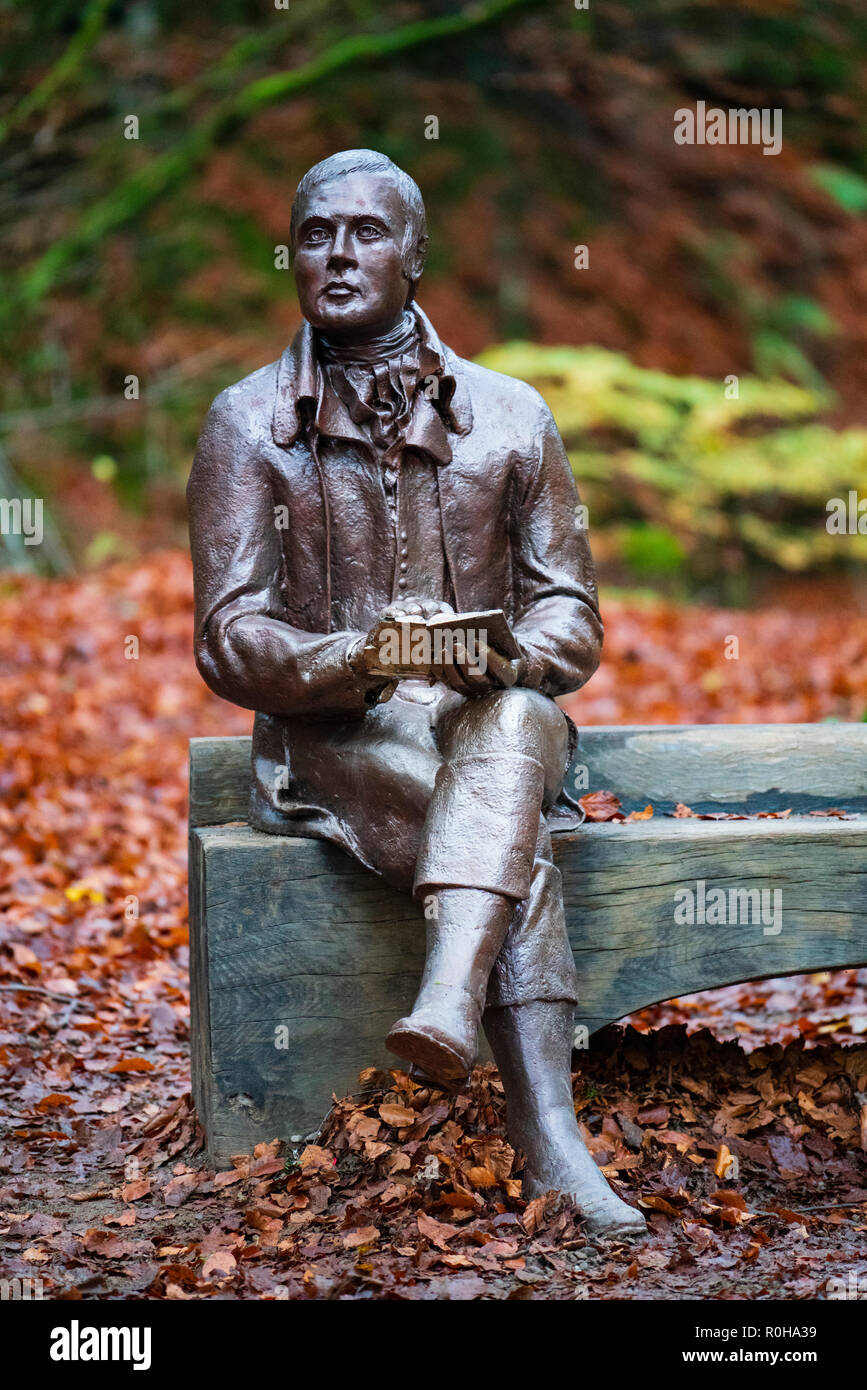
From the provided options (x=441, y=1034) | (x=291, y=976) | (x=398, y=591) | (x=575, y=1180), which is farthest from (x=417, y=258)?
(x=575, y=1180)

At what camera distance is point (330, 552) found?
148 inches

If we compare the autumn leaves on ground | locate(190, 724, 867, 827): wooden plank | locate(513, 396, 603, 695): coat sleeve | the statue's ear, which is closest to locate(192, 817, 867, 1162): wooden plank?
the autumn leaves on ground

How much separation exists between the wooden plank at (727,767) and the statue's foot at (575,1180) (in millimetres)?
1512

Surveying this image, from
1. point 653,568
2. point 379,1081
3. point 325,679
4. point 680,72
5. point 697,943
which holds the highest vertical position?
point 680,72

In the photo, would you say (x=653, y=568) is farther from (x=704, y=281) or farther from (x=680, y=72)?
(x=680, y=72)

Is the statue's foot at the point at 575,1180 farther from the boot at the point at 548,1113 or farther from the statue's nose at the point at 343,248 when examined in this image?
the statue's nose at the point at 343,248

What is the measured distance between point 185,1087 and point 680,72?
1157cm

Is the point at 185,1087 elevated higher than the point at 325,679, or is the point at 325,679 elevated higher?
the point at 325,679

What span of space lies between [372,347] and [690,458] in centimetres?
977

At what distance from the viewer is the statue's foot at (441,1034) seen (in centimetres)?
291

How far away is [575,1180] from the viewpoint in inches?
124

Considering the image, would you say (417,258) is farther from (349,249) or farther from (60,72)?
(60,72)

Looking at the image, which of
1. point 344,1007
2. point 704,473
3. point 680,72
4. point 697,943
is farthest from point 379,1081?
point 680,72

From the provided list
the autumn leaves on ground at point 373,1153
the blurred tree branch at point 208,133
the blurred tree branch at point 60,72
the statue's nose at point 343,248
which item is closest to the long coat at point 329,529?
the statue's nose at point 343,248
